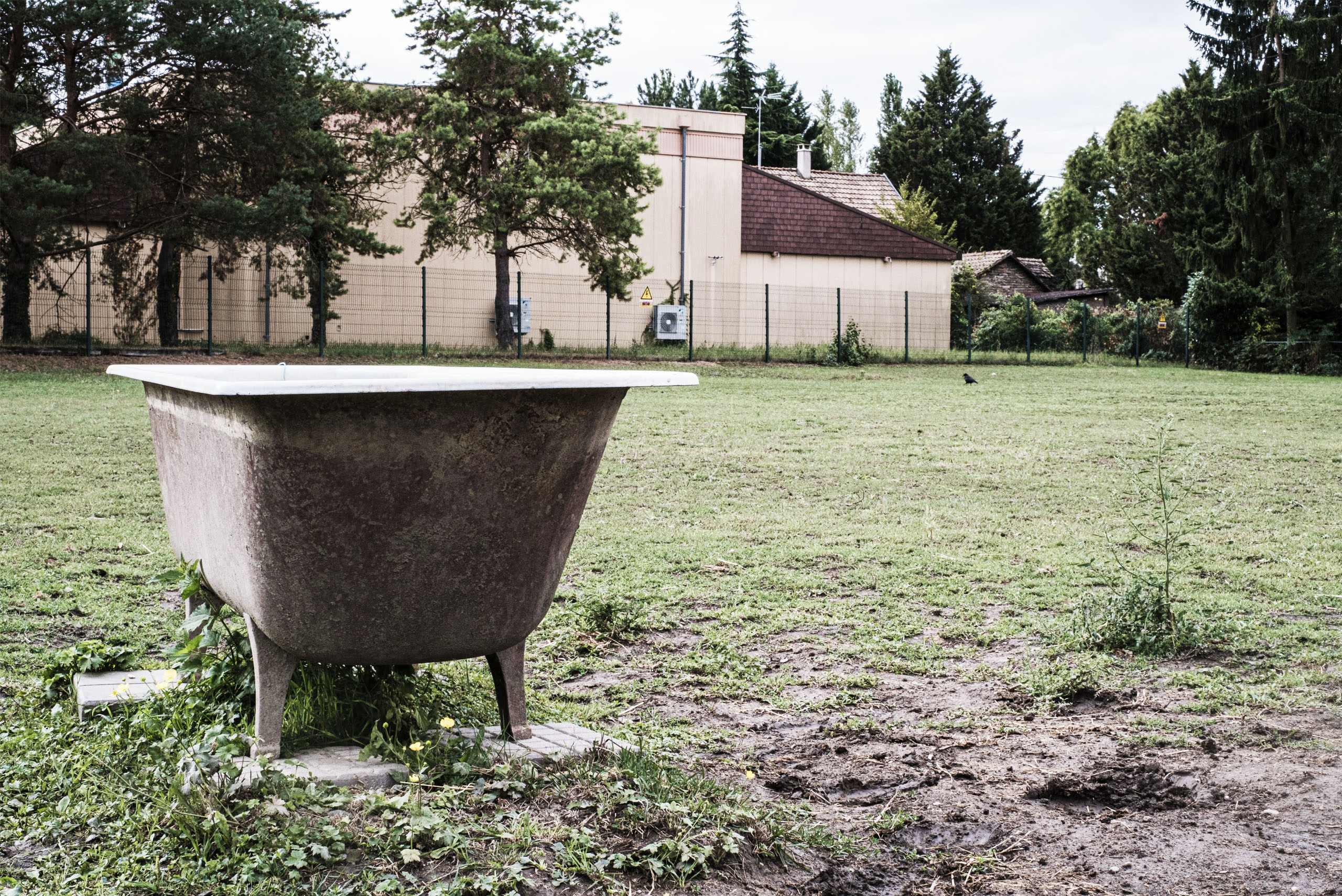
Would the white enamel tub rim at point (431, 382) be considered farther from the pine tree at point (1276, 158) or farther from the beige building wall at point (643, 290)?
the pine tree at point (1276, 158)

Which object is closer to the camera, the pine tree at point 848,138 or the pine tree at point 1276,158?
the pine tree at point 1276,158

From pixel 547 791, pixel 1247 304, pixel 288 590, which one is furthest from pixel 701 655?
pixel 1247 304

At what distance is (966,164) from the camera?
57.4 meters

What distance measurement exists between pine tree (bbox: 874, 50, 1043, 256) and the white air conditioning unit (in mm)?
32467

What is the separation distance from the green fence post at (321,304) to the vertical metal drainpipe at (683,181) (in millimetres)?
10052

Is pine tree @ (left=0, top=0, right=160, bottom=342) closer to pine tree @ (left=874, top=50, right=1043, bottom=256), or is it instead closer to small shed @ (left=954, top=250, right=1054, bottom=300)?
small shed @ (left=954, top=250, right=1054, bottom=300)

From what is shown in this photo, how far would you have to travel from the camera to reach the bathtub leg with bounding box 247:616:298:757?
300cm

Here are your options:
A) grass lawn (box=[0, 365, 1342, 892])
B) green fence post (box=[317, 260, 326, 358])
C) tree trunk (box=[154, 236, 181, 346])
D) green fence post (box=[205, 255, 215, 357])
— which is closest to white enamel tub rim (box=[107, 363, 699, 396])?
grass lawn (box=[0, 365, 1342, 892])

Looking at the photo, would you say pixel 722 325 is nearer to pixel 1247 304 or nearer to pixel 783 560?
pixel 1247 304

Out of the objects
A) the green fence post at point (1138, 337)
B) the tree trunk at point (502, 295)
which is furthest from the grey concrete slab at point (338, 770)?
the green fence post at point (1138, 337)

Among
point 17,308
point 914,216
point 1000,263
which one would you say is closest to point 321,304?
point 17,308

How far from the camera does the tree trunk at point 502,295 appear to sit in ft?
80.1

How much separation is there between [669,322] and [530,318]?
350 centimetres

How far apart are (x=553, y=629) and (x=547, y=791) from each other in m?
2.03
